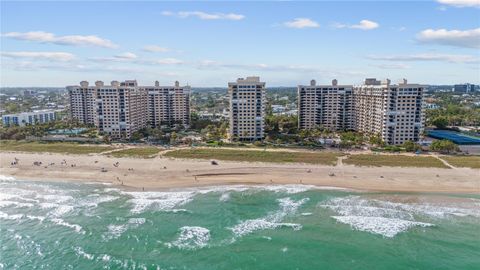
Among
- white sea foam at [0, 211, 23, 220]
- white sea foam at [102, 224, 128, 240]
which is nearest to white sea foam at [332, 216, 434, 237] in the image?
white sea foam at [102, 224, 128, 240]

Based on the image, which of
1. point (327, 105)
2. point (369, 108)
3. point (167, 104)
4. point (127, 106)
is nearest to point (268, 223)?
point (369, 108)

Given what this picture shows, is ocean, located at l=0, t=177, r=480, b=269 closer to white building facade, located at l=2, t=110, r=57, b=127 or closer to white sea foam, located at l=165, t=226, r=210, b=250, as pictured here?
white sea foam, located at l=165, t=226, r=210, b=250

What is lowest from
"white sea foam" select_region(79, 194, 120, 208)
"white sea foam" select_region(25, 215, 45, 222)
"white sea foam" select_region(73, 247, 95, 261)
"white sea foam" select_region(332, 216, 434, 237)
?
"white sea foam" select_region(73, 247, 95, 261)

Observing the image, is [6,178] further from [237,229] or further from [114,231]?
[237,229]

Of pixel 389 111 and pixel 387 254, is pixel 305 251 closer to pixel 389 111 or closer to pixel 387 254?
pixel 387 254

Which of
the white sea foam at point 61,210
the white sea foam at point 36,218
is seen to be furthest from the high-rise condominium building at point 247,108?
the white sea foam at point 36,218

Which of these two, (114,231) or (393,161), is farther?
(393,161)

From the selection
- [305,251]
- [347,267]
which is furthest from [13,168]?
[347,267]
